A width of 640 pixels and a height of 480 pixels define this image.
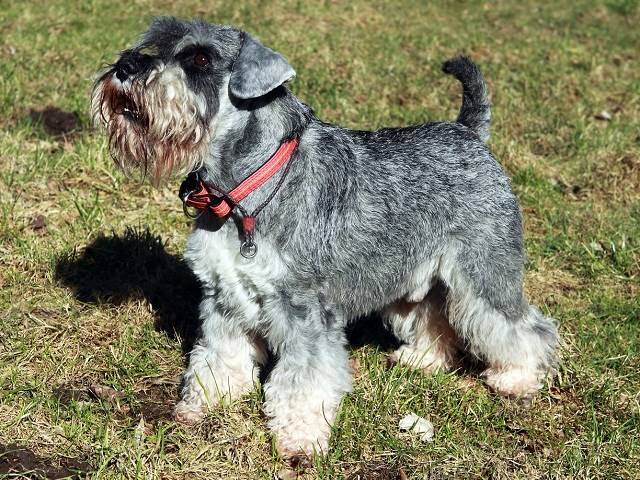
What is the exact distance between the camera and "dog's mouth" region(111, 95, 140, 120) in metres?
4.38

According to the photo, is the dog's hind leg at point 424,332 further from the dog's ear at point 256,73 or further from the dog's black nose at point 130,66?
the dog's black nose at point 130,66

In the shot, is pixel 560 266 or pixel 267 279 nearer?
pixel 267 279

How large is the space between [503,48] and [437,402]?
23.1 ft

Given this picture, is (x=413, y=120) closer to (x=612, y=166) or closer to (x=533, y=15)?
(x=612, y=166)

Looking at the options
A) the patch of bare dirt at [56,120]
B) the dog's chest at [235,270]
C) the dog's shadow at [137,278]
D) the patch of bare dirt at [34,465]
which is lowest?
the patch of bare dirt at [56,120]

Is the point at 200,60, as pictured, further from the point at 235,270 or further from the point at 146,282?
the point at 146,282

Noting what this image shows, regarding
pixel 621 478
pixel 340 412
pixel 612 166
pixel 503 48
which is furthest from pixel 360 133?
pixel 503 48

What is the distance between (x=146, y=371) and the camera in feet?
17.7

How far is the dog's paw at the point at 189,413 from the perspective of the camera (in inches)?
198

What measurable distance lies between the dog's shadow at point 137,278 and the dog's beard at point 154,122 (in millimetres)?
1549

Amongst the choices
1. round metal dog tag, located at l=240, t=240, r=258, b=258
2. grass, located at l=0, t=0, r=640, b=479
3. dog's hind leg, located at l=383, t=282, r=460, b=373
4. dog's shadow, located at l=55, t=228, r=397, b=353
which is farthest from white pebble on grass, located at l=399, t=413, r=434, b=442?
round metal dog tag, located at l=240, t=240, r=258, b=258

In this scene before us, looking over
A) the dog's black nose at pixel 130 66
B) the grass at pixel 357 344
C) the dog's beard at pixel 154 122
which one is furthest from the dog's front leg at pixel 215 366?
the dog's black nose at pixel 130 66

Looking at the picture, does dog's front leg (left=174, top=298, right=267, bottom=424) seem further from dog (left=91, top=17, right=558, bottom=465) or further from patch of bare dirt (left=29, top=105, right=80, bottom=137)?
patch of bare dirt (left=29, top=105, right=80, bottom=137)

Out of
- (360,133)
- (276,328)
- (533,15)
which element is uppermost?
(360,133)
